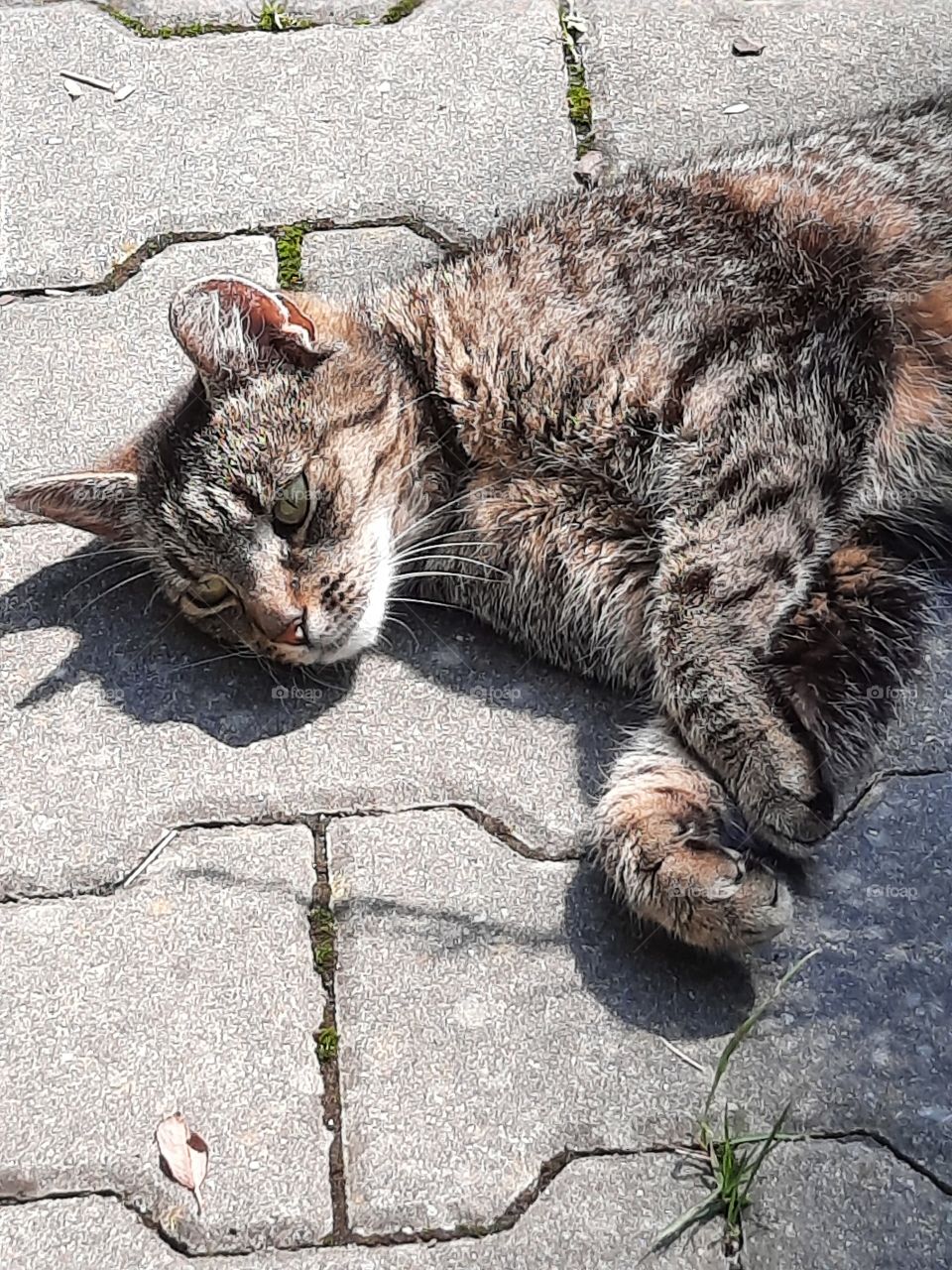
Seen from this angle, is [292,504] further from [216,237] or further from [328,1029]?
[216,237]

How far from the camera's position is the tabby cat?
2660 mm

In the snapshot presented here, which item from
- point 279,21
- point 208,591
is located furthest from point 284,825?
point 279,21

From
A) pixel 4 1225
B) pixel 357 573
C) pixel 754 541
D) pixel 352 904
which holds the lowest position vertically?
pixel 4 1225

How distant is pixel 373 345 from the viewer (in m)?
3.12

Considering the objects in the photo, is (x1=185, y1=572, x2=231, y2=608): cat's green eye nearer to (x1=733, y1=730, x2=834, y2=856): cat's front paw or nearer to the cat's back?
the cat's back

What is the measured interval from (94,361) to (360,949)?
173cm

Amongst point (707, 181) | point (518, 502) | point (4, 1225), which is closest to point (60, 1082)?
point (4, 1225)

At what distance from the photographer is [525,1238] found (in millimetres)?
2191

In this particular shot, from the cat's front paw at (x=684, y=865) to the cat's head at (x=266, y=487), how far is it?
0.68 metres

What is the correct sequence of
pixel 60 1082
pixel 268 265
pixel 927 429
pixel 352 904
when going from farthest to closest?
pixel 268 265
pixel 927 429
pixel 352 904
pixel 60 1082

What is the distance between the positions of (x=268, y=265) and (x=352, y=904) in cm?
180

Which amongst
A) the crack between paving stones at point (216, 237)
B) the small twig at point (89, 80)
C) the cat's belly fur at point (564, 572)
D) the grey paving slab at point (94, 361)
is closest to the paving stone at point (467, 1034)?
the cat's belly fur at point (564, 572)

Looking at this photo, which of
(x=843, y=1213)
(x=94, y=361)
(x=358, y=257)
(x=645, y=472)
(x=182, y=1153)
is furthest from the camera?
(x=358, y=257)

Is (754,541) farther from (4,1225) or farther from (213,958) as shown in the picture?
(4,1225)
